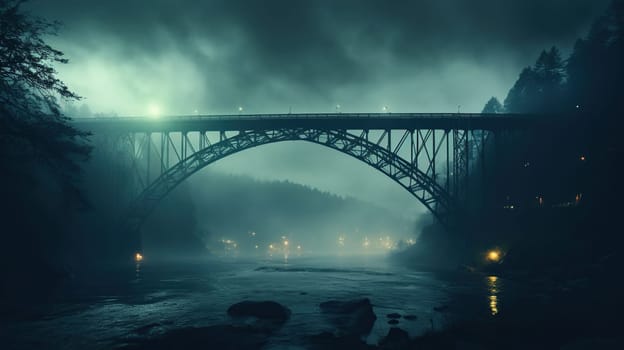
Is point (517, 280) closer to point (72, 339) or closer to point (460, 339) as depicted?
point (460, 339)

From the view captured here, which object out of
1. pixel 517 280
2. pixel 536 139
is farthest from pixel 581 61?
pixel 517 280

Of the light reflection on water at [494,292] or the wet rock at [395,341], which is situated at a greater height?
the wet rock at [395,341]

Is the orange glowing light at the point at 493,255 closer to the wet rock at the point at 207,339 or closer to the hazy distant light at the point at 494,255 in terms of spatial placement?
the hazy distant light at the point at 494,255

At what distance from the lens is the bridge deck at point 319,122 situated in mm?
37031

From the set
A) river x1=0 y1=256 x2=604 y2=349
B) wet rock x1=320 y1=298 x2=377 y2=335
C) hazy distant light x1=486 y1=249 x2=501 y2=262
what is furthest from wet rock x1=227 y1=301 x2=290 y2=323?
hazy distant light x1=486 y1=249 x2=501 y2=262

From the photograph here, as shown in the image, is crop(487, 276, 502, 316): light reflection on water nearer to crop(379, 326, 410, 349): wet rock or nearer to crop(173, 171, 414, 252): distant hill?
crop(379, 326, 410, 349): wet rock

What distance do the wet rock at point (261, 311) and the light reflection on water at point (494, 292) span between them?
8785mm

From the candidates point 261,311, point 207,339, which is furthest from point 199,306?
point 207,339

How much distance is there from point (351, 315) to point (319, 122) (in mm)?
25580

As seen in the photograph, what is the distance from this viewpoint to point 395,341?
11906 mm

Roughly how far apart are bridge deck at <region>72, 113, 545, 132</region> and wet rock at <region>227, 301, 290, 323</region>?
25.1 metres

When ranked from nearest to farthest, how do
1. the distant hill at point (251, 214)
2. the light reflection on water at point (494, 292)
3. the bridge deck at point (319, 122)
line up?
the light reflection on water at point (494, 292) < the bridge deck at point (319, 122) < the distant hill at point (251, 214)

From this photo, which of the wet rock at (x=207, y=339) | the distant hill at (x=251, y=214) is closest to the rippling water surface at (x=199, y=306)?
the wet rock at (x=207, y=339)

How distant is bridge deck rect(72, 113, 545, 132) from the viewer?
1458 inches
